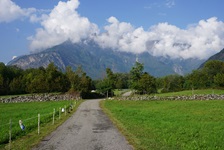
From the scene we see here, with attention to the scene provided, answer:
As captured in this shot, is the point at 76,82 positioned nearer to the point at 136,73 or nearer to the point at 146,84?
the point at 136,73

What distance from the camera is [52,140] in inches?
722

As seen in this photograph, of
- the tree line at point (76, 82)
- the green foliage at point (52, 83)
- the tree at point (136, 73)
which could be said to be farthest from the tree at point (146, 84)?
the green foliage at point (52, 83)

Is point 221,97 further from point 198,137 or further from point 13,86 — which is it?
point 13,86

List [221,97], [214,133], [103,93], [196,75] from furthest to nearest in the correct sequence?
1. [196,75]
2. [103,93]
3. [221,97]
4. [214,133]

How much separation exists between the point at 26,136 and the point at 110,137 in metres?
5.98

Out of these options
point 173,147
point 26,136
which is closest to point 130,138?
point 173,147

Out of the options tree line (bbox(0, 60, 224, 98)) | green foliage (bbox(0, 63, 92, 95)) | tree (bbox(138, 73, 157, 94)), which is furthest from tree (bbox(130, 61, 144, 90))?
green foliage (bbox(0, 63, 92, 95))

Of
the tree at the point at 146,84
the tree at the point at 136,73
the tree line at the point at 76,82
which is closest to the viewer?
the tree at the point at 146,84

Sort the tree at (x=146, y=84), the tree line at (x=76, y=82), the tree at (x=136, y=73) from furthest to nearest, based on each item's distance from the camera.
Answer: the tree at (x=136, y=73) → the tree line at (x=76, y=82) → the tree at (x=146, y=84)

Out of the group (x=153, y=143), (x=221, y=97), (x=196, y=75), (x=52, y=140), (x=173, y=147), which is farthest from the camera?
(x=196, y=75)

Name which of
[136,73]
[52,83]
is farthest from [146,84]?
[52,83]

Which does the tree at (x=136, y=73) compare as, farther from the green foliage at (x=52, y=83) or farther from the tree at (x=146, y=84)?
the green foliage at (x=52, y=83)

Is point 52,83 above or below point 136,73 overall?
below

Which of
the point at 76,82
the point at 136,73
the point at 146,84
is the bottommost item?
the point at 146,84
